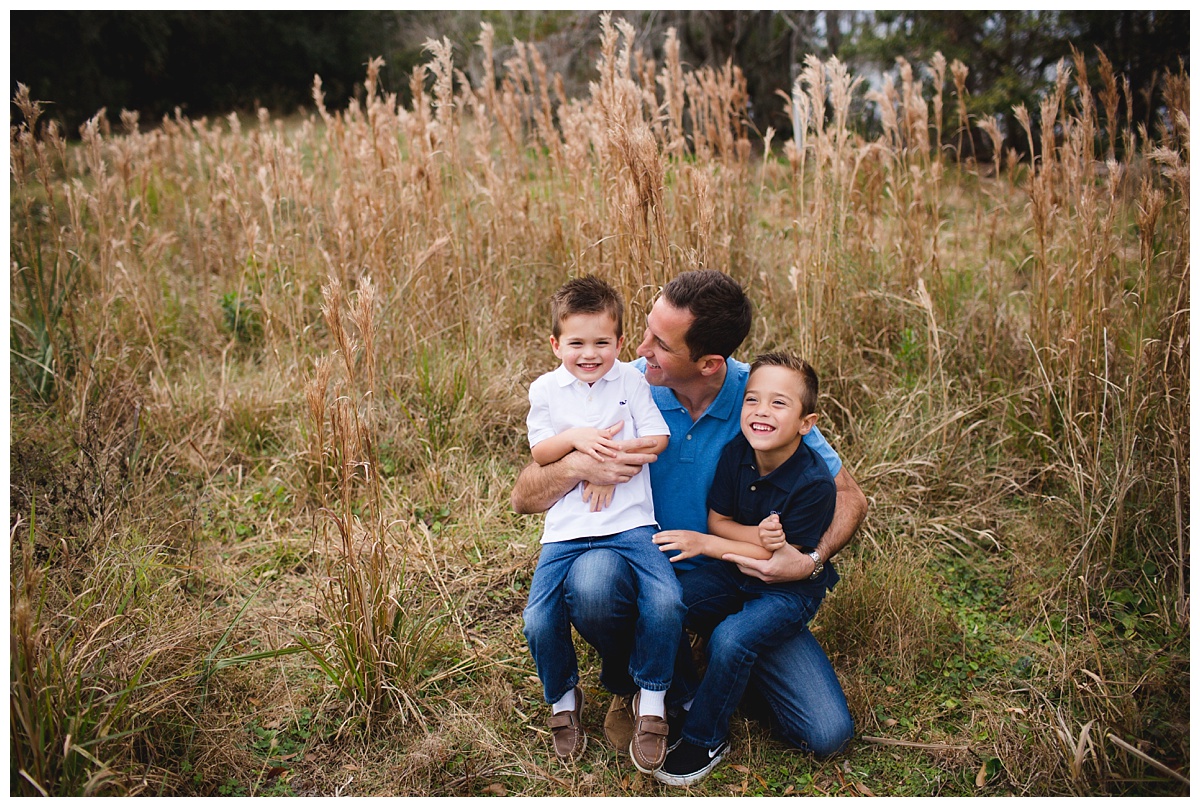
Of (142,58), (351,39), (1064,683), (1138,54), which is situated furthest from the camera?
(351,39)

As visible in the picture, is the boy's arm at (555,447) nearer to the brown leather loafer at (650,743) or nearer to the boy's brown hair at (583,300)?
the boy's brown hair at (583,300)

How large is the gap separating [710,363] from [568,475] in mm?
467

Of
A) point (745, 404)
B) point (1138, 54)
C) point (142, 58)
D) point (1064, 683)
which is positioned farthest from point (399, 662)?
point (142, 58)

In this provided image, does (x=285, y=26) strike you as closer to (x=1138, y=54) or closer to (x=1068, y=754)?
(x=1138, y=54)

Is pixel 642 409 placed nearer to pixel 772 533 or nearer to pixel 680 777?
pixel 772 533

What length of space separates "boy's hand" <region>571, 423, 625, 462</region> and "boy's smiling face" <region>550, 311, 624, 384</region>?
135mm

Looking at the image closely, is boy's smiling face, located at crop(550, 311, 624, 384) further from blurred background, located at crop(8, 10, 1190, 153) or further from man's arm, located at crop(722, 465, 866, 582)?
blurred background, located at crop(8, 10, 1190, 153)

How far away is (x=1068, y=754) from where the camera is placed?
181 centimetres

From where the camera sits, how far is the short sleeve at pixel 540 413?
2035 mm

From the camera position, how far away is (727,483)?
2047 mm

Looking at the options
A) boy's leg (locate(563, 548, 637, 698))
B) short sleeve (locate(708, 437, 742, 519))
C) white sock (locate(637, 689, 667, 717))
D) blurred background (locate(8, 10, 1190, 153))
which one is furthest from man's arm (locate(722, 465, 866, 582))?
blurred background (locate(8, 10, 1190, 153))

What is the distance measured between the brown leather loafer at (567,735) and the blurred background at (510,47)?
3.03 meters

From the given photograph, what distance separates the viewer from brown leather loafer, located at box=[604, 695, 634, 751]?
2035 mm

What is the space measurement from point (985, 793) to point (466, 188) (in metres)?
3.17
